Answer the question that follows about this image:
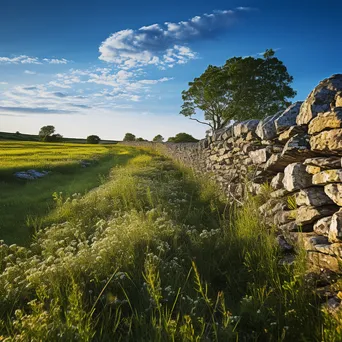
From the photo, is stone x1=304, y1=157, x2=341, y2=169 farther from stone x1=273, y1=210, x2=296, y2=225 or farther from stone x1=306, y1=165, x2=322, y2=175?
stone x1=273, y1=210, x2=296, y2=225

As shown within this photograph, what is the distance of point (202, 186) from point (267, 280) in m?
5.35

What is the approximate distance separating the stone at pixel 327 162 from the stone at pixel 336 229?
0.57m

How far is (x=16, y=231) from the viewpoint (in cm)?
659

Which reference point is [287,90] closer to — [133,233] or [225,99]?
[225,99]

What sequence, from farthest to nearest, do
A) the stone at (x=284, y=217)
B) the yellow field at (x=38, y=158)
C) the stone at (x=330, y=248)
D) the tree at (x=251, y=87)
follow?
the tree at (x=251, y=87) → the yellow field at (x=38, y=158) → the stone at (x=284, y=217) → the stone at (x=330, y=248)

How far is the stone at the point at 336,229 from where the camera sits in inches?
119

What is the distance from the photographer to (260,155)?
208 inches

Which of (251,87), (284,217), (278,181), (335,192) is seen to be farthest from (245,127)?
(251,87)

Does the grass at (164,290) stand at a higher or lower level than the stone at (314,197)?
lower

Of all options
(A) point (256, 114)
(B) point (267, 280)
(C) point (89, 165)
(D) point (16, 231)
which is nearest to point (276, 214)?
(B) point (267, 280)

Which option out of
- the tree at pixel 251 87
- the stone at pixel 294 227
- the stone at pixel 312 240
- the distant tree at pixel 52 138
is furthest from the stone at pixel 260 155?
the distant tree at pixel 52 138

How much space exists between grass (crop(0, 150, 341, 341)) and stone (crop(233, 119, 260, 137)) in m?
1.66

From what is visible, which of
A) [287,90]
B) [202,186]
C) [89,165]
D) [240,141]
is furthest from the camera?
[287,90]

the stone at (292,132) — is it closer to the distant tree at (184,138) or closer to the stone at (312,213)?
the stone at (312,213)
